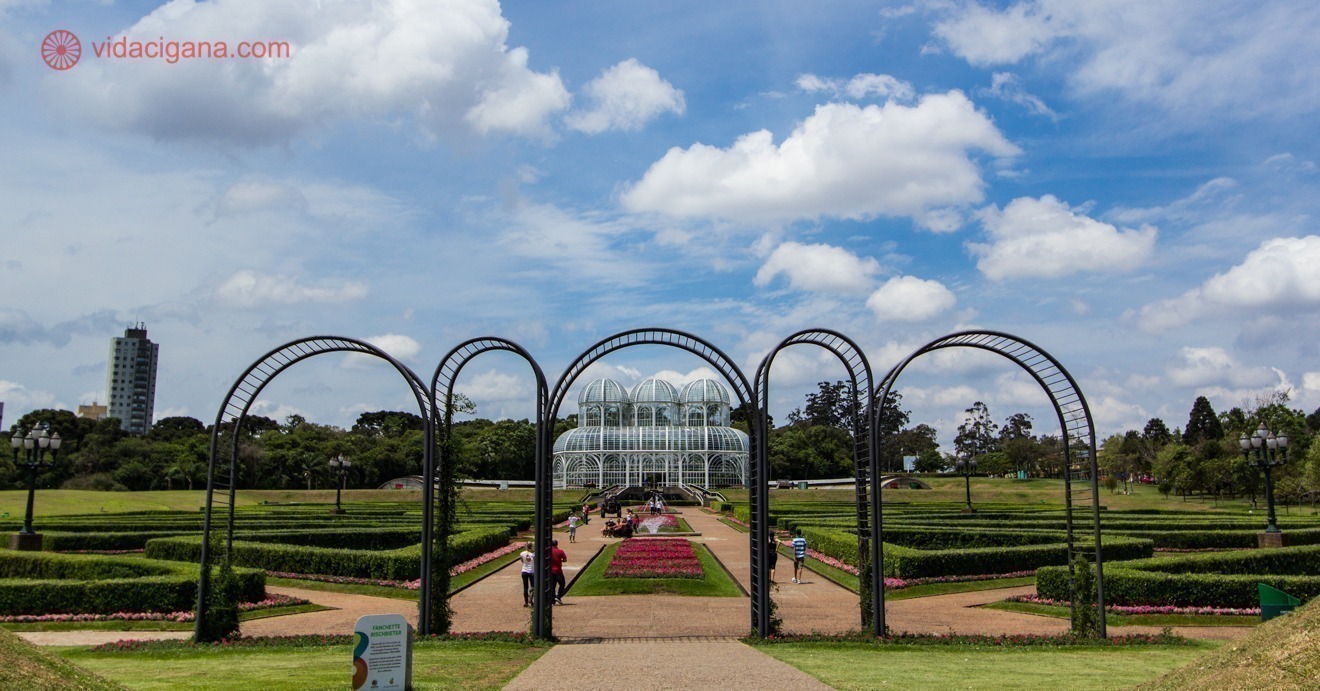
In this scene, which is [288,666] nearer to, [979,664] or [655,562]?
[979,664]

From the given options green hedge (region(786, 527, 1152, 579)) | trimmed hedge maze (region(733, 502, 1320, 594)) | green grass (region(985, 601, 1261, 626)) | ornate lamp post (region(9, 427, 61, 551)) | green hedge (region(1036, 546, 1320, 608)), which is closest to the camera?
green grass (region(985, 601, 1261, 626))

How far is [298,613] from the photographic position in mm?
15828

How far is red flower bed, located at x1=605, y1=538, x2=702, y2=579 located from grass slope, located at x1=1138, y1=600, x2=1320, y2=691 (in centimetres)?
1333

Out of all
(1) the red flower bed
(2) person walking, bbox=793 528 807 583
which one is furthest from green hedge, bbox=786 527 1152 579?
(1) the red flower bed

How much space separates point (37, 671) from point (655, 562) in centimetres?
1632

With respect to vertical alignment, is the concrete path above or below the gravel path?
above

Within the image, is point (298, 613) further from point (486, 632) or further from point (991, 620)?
point (991, 620)

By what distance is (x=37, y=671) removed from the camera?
6422mm

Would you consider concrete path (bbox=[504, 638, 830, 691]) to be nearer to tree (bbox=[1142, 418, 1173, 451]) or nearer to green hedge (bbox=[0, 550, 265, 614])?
green hedge (bbox=[0, 550, 265, 614])

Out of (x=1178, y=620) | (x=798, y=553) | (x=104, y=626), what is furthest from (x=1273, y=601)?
(x=104, y=626)

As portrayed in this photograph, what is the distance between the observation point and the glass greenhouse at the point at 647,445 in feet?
216

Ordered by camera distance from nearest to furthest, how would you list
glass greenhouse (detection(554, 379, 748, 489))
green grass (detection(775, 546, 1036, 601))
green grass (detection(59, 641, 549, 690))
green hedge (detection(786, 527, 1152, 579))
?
green grass (detection(59, 641, 549, 690))
green grass (detection(775, 546, 1036, 601))
green hedge (detection(786, 527, 1152, 579))
glass greenhouse (detection(554, 379, 748, 489))

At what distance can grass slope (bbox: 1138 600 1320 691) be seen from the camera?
6.14 metres

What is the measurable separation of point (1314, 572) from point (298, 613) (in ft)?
67.7
